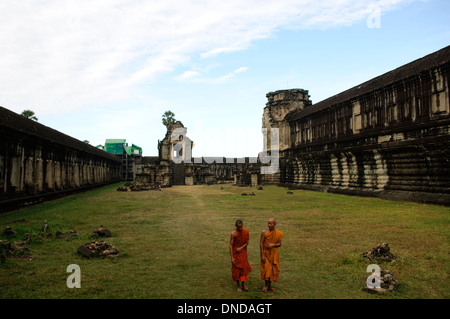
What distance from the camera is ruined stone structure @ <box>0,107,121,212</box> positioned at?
14248 mm

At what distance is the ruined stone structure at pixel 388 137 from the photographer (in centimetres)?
1488

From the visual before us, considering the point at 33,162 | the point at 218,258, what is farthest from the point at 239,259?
the point at 33,162

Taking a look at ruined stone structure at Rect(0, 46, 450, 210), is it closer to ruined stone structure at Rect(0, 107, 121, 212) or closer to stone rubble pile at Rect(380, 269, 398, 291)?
ruined stone structure at Rect(0, 107, 121, 212)

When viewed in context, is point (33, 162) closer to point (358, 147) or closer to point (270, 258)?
point (270, 258)

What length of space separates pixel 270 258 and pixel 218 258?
2145mm

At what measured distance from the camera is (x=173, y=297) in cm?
478

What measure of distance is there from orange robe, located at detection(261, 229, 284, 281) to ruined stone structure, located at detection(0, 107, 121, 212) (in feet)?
42.3

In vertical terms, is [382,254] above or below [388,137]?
below

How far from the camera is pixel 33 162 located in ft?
56.7

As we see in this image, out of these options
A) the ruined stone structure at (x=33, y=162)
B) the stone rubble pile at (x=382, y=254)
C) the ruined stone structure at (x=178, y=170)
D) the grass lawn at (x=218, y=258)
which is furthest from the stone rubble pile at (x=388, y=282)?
the ruined stone structure at (x=178, y=170)

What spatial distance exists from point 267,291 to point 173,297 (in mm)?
1467

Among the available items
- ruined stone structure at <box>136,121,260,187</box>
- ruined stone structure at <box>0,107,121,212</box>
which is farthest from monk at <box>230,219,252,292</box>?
ruined stone structure at <box>136,121,260,187</box>

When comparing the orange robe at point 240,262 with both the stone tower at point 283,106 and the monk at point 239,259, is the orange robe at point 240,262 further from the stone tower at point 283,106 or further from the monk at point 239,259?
the stone tower at point 283,106

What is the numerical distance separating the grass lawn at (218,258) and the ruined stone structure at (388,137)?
3518 millimetres
